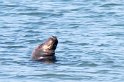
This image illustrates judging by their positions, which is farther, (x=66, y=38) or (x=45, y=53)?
(x=66, y=38)

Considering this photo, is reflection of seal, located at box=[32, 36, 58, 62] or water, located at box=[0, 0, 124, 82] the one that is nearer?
water, located at box=[0, 0, 124, 82]

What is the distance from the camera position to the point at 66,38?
19.2 meters

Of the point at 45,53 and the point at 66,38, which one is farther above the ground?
the point at 45,53

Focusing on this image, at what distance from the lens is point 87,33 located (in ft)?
65.0

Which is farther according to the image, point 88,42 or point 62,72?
point 88,42

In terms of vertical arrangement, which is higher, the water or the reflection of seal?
the reflection of seal

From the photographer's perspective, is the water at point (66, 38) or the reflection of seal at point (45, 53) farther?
the reflection of seal at point (45, 53)

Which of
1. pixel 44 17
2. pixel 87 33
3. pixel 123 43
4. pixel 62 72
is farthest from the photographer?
pixel 44 17

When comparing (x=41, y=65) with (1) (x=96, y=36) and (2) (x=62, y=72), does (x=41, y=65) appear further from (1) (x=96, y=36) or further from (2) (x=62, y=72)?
(1) (x=96, y=36)

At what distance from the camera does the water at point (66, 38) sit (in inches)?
606

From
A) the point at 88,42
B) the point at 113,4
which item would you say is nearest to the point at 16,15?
the point at 113,4

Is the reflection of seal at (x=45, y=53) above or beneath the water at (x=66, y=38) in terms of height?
above

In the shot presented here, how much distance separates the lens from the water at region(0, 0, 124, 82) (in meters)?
15.4

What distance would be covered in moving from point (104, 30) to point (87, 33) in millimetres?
628
